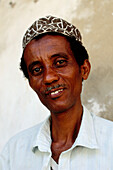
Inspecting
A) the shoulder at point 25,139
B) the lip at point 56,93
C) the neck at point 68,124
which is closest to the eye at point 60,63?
the lip at point 56,93

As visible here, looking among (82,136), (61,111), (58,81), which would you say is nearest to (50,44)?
(58,81)

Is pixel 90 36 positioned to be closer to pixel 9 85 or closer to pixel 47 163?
pixel 9 85

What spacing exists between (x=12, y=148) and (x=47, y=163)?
0.29 m

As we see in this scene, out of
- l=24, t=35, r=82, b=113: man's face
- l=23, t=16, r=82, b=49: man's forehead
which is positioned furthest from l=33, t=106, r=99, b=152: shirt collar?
l=23, t=16, r=82, b=49: man's forehead

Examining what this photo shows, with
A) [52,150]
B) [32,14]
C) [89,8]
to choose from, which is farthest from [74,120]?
[32,14]

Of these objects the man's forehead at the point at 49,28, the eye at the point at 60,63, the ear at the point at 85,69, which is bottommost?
the ear at the point at 85,69

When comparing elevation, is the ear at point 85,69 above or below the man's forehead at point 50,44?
below

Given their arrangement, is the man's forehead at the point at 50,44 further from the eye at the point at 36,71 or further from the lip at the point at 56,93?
the lip at the point at 56,93

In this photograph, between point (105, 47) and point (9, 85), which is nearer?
point (105, 47)

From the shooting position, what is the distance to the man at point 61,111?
1674 millimetres

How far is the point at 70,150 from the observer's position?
1.67m

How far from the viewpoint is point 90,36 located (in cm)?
238

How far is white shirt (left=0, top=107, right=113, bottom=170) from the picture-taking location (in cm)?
165

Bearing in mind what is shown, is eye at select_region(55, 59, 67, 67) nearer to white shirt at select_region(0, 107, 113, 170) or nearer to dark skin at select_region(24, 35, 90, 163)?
dark skin at select_region(24, 35, 90, 163)
